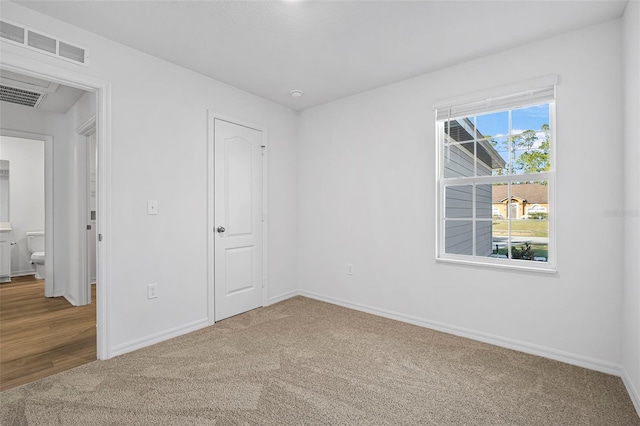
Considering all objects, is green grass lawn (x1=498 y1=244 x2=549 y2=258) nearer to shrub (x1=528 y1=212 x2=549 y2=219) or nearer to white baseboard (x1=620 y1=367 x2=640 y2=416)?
shrub (x1=528 y1=212 x2=549 y2=219)

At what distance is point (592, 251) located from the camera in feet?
7.78

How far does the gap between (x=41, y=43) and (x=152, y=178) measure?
1.16 metres

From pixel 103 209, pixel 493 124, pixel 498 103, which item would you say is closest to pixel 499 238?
pixel 493 124

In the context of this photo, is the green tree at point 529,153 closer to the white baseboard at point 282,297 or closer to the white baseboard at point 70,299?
the white baseboard at point 282,297

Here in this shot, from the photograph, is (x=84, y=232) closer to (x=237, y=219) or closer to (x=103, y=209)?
(x=103, y=209)

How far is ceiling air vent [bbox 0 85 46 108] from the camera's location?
3.49 metres

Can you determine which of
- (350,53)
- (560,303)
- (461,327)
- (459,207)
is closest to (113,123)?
(350,53)

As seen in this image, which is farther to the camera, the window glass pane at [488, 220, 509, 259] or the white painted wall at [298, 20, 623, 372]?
the window glass pane at [488, 220, 509, 259]

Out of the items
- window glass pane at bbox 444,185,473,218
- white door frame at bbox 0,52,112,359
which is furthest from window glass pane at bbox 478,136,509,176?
white door frame at bbox 0,52,112,359

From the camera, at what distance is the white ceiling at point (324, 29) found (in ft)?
7.09

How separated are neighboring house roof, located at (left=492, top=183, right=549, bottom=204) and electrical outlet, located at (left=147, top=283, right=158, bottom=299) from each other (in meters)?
3.16

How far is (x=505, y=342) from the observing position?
2.74 m

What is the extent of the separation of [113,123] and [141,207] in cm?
71

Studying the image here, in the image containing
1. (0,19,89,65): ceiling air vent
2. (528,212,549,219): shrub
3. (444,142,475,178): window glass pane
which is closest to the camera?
(0,19,89,65): ceiling air vent
